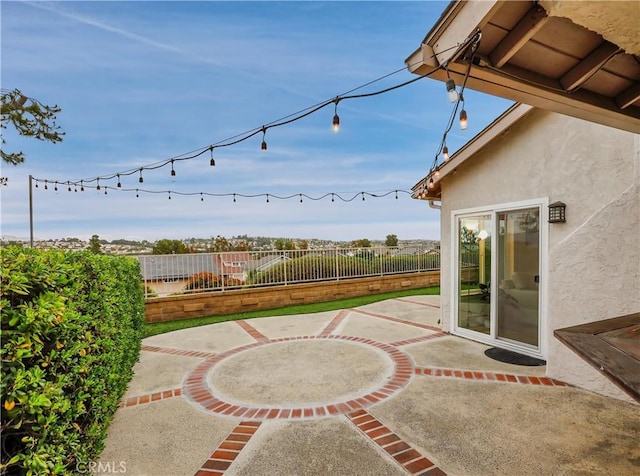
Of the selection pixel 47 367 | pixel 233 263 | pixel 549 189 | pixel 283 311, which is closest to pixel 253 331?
pixel 283 311

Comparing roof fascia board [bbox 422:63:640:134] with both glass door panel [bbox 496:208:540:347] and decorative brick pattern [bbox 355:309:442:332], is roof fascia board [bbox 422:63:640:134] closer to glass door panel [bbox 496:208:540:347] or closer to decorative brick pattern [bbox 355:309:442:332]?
glass door panel [bbox 496:208:540:347]

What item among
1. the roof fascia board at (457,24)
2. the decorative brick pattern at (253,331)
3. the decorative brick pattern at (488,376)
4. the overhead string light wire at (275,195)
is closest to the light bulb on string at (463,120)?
the roof fascia board at (457,24)

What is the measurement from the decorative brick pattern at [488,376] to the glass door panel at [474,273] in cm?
154

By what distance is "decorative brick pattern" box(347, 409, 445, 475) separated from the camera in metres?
2.52

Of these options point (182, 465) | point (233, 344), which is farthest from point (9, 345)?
point (233, 344)

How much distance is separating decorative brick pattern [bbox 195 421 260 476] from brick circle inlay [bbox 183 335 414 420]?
19cm

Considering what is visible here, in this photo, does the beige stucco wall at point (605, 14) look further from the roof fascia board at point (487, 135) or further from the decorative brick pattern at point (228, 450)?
the decorative brick pattern at point (228, 450)

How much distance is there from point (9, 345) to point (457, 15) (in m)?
2.92

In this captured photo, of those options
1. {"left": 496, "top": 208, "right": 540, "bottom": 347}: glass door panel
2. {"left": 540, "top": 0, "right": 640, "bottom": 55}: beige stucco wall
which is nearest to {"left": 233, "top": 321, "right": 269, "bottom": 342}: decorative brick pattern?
{"left": 496, "top": 208, "right": 540, "bottom": 347}: glass door panel

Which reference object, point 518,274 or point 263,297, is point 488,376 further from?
point 263,297

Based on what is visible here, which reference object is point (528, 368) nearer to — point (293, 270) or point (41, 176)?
point (293, 270)

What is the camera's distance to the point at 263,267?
10070mm

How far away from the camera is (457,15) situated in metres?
2.00

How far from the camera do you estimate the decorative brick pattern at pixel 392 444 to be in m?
2.52
